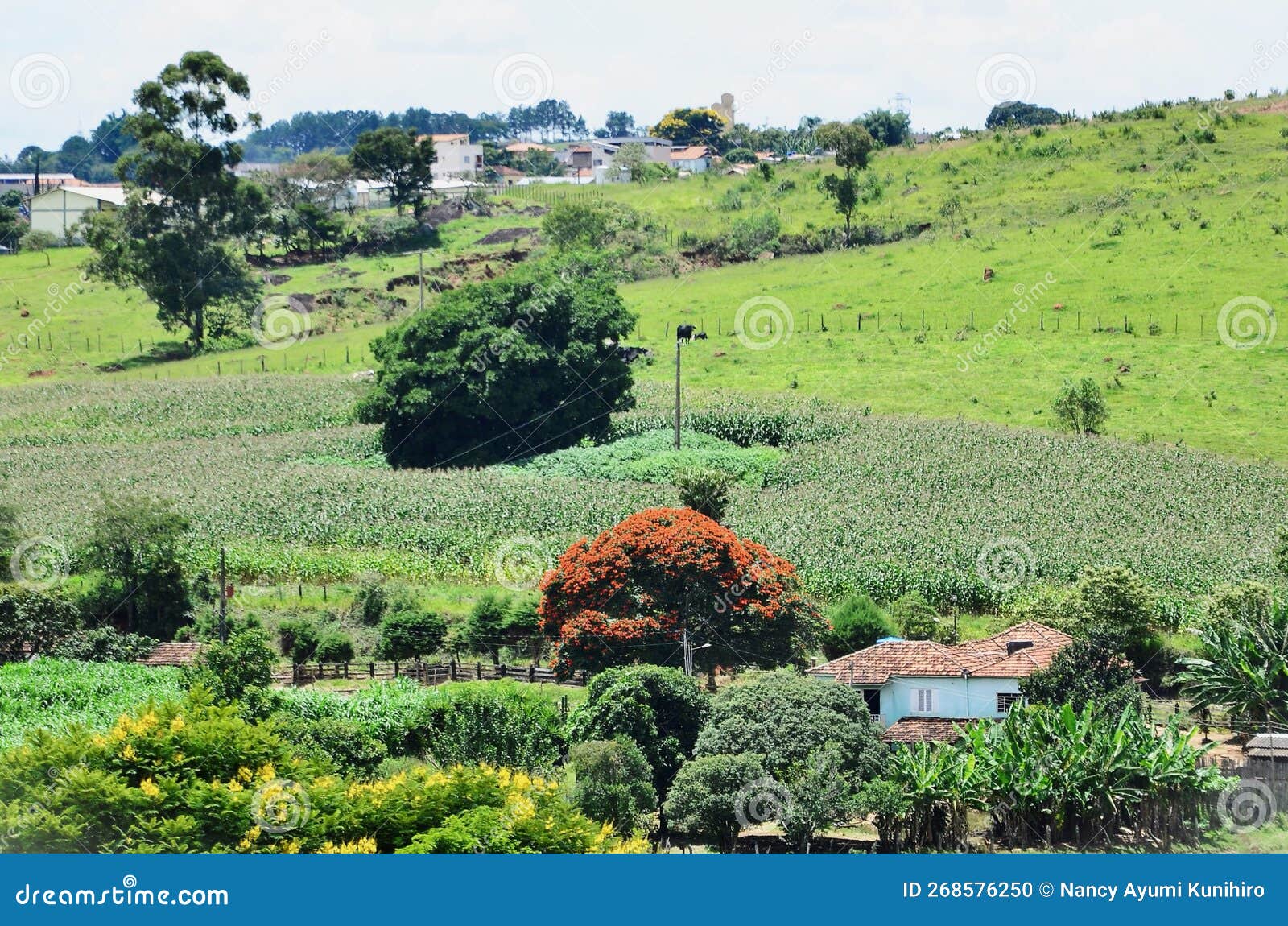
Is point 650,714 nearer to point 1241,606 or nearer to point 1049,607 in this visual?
point 1049,607

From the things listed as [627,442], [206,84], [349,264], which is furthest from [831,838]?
[349,264]

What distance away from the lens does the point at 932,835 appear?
31000 millimetres

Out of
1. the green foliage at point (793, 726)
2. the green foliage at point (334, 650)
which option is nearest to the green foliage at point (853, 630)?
the green foliage at point (793, 726)

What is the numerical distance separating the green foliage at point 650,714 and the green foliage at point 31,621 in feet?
53.2

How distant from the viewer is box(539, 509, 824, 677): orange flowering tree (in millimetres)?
38969

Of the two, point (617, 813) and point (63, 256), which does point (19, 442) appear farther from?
point (617, 813)

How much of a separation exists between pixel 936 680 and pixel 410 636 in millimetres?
13800

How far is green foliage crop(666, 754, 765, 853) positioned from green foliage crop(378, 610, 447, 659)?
12.1 metres

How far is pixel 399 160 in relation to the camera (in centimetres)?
10794

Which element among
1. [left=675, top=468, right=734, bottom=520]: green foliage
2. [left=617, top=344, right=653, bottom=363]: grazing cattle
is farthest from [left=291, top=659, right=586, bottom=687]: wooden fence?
[left=617, top=344, right=653, bottom=363]: grazing cattle

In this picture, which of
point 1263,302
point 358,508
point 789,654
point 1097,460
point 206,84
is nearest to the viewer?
point 789,654

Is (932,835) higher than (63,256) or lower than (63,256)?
lower

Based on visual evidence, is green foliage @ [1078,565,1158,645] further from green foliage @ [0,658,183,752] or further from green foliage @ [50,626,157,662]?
green foliage @ [50,626,157,662]

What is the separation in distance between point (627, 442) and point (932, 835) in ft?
109
